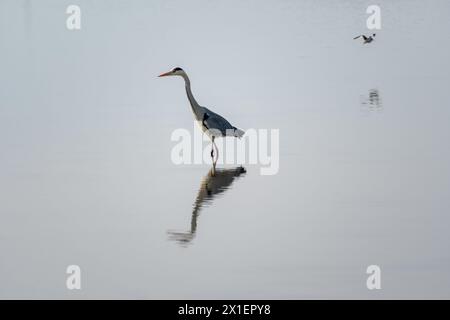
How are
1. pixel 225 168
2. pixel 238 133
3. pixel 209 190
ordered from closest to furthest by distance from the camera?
pixel 209 190 → pixel 225 168 → pixel 238 133

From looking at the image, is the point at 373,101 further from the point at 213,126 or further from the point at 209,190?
the point at 209,190

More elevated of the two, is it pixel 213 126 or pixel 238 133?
pixel 213 126

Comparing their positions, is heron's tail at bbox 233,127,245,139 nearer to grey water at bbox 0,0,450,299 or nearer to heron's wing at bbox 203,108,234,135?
heron's wing at bbox 203,108,234,135

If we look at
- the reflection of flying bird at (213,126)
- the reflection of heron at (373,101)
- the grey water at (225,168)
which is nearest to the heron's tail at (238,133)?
the reflection of flying bird at (213,126)

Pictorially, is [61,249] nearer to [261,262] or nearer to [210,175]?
[261,262]

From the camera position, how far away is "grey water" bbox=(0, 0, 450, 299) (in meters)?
11.8

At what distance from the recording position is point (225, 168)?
16688mm

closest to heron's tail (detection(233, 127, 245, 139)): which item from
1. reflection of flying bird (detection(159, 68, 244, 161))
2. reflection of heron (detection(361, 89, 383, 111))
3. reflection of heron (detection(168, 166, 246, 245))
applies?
reflection of flying bird (detection(159, 68, 244, 161))

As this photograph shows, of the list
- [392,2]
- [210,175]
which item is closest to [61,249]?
[210,175]

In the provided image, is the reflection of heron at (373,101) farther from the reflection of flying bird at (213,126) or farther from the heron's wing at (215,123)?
the heron's wing at (215,123)

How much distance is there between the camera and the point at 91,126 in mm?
19516

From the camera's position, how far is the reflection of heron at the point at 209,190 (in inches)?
512

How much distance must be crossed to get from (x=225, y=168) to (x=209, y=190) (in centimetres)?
145

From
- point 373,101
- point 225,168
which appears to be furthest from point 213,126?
point 373,101
